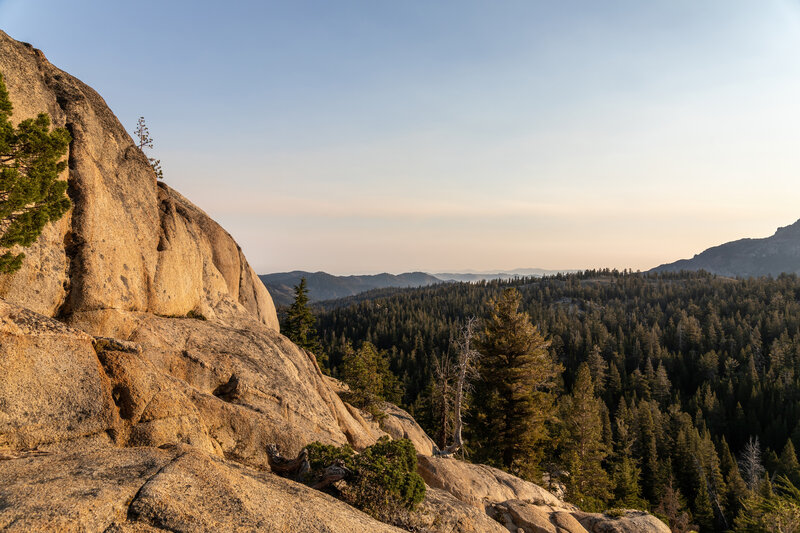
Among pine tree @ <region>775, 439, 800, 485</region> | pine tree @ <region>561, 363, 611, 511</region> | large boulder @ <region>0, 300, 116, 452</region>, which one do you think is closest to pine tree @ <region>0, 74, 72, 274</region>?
large boulder @ <region>0, 300, 116, 452</region>

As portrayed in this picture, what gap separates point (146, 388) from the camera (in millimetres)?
10172

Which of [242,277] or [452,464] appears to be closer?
Answer: [452,464]

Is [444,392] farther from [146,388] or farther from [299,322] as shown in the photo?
[146,388]

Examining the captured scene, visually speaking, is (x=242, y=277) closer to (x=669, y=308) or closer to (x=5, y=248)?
(x=5, y=248)

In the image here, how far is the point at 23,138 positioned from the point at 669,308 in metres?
215

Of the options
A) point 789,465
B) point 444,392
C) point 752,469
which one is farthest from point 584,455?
point 789,465

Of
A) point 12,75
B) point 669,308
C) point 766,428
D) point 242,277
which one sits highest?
point 12,75

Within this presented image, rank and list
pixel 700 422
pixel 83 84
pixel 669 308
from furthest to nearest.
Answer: pixel 669 308, pixel 700 422, pixel 83 84

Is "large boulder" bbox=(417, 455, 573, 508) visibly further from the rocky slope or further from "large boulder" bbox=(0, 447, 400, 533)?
"large boulder" bbox=(0, 447, 400, 533)

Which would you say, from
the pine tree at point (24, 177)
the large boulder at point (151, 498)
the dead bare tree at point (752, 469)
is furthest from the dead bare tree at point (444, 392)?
the dead bare tree at point (752, 469)

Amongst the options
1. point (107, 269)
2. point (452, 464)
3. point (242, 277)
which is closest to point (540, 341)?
→ point (452, 464)

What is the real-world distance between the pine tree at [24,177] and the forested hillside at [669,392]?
2497 cm

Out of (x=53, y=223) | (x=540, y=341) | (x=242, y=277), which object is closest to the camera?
(x=53, y=223)

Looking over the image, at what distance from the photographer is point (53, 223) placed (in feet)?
41.1
